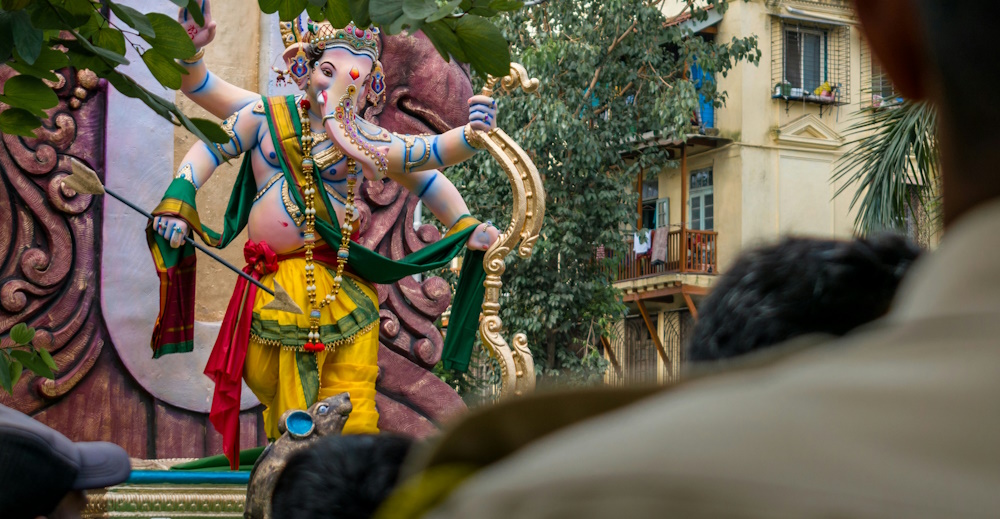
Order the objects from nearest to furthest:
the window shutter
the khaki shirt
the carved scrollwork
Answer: the khaki shirt → the carved scrollwork → the window shutter

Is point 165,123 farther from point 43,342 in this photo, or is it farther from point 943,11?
point 943,11

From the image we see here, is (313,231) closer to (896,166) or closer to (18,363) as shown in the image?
(18,363)

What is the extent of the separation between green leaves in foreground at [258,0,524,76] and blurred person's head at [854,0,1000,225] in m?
1.60

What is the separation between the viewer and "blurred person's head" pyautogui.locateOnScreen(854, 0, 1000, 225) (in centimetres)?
54

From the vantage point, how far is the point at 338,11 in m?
2.51

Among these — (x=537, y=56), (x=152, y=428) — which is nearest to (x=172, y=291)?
(x=152, y=428)

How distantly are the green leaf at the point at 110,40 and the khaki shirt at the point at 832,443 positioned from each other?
2.39m

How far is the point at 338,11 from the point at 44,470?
131 cm

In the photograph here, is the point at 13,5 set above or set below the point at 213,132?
above

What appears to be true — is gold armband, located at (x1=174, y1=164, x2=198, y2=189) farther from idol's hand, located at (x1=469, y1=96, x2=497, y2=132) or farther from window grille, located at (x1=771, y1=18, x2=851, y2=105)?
window grille, located at (x1=771, y1=18, x2=851, y2=105)

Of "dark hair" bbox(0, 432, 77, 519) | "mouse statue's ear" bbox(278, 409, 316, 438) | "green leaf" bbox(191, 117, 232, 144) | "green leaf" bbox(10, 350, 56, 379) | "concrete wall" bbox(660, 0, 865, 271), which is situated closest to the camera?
"dark hair" bbox(0, 432, 77, 519)

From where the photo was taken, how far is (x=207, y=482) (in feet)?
16.3

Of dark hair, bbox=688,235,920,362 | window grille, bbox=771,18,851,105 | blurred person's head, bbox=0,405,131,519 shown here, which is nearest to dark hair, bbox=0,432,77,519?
blurred person's head, bbox=0,405,131,519

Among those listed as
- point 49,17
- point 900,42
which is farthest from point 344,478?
point 49,17
